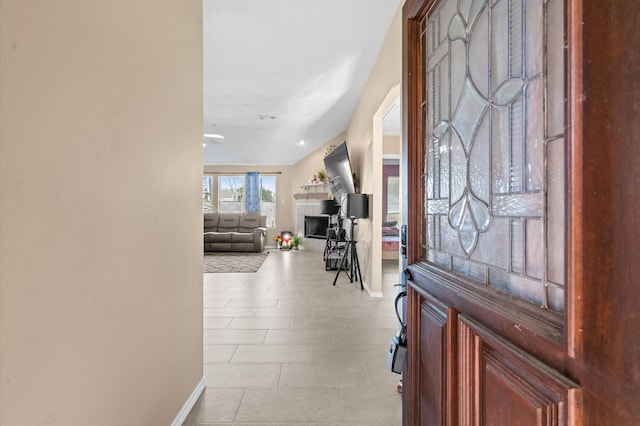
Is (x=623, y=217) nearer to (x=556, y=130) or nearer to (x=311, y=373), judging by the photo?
(x=556, y=130)

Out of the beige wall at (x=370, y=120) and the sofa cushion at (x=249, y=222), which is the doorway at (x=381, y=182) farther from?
the sofa cushion at (x=249, y=222)

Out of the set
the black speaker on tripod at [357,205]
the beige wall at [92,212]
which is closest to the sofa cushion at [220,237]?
the black speaker on tripod at [357,205]

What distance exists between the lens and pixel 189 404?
1.74 metres

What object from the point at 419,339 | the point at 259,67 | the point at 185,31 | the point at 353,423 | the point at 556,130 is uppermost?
the point at 259,67

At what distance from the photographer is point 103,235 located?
1064 mm

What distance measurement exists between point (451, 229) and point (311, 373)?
1580 millimetres

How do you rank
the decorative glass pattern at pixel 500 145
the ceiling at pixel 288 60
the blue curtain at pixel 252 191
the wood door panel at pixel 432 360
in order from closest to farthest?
the decorative glass pattern at pixel 500 145 < the wood door panel at pixel 432 360 < the ceiling at pixel 288 60 < the blue curtain at pixel 252 191

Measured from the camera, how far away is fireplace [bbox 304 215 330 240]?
766cm

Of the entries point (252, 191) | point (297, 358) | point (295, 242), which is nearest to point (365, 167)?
point (297, 358)

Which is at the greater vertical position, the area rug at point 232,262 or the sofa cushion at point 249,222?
the sofa cushion at point 249,222

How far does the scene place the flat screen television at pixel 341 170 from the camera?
15.4ft

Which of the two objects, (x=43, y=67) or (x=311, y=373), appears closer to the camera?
(x=43, y=67)

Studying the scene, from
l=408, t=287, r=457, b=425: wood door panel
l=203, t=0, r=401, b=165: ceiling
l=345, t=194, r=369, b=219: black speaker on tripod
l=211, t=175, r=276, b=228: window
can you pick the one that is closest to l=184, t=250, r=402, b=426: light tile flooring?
l=408, t=287, r=457, b=425: wood door panel

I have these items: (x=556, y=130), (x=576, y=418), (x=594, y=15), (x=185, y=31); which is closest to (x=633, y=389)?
(x=576, y=418)
